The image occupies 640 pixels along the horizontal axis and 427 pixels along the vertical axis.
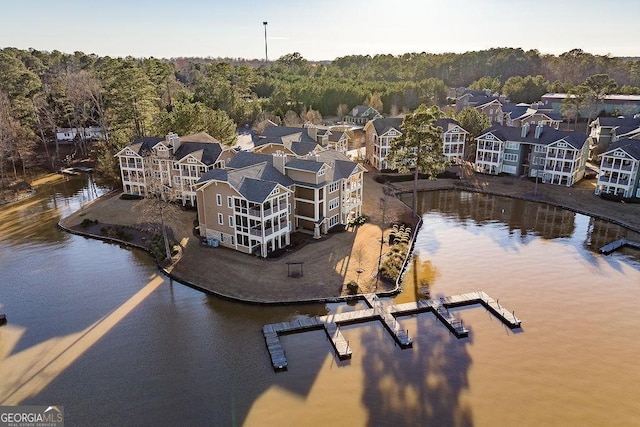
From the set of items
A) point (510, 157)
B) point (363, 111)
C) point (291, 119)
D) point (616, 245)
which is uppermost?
point (363, 111)

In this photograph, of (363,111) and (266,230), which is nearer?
(266,230)

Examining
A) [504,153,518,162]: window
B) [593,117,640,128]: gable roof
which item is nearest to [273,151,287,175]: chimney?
[504,153,518,162]: window

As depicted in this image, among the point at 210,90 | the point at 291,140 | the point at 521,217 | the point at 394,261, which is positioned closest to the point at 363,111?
the point at 210,90

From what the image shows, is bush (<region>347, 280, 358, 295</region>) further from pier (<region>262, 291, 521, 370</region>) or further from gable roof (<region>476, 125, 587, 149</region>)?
gable roof (<region>476, 125, 587, 149</region>)


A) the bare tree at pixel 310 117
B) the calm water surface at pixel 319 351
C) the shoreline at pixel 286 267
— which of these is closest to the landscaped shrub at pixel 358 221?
the shoreline at pixel 286 267

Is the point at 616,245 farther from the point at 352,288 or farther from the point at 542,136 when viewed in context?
the point at 352,288

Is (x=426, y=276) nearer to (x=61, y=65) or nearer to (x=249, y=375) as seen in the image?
(x=249, y=375)

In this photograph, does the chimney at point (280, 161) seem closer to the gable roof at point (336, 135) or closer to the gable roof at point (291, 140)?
the gable roof at point (291, 140)
